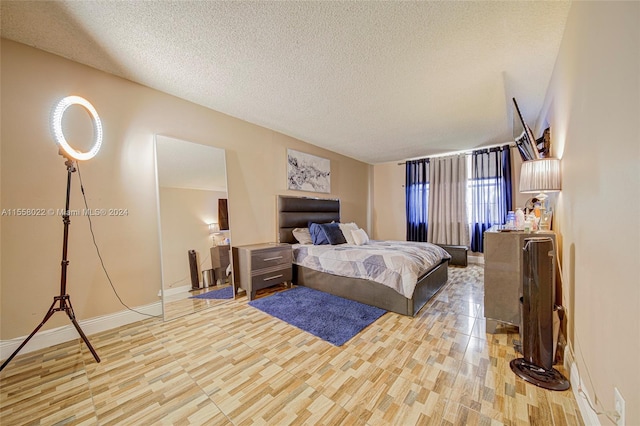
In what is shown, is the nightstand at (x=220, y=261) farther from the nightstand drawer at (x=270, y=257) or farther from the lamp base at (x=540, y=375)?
the lamp base at (x=540, y=375)

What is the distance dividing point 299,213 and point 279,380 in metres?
2.86

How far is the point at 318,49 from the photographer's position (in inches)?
76.4

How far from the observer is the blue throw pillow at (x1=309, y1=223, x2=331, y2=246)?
12.3 ft

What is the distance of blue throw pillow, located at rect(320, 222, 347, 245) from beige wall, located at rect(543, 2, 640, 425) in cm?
261

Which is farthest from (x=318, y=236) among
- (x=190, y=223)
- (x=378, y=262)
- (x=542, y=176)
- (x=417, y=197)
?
(x=417, y=197)

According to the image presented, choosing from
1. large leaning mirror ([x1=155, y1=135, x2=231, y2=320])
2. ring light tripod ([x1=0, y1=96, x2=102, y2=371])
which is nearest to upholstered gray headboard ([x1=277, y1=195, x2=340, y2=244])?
large leaning mirror ([x1=155, y1=135, x2=231, y2=320])

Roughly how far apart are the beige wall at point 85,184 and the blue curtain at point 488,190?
15.9 feet

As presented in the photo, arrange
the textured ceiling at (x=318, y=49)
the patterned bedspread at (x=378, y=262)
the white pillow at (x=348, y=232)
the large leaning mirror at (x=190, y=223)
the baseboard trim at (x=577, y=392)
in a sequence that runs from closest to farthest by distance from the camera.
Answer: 1. the baseboard trim at (x=577, y=392)
2. the textured ceiling at (x=318, y=49)
3. the patterned bedspread at (x=378, y=262)
4. the large leaning mirror at (x=190, y=223)
5. the white pillow at (x=348, y=232)

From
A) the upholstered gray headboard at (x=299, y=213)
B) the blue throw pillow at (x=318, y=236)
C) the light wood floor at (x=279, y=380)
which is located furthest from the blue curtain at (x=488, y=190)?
the blue throw pillow at (x=318, y=236)

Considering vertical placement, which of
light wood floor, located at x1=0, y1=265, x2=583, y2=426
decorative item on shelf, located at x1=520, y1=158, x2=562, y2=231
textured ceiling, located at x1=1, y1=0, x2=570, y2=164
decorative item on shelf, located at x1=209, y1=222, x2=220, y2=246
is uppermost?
textured ceiling, located at x1=1, y1=0, x2=570, y2=164

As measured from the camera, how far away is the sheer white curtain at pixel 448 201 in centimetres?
501

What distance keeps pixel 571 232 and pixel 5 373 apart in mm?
4141

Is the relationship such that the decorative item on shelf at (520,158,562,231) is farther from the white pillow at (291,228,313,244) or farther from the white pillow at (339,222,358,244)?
the white pillow at (291,228,313,244)

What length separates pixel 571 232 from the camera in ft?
5.19
